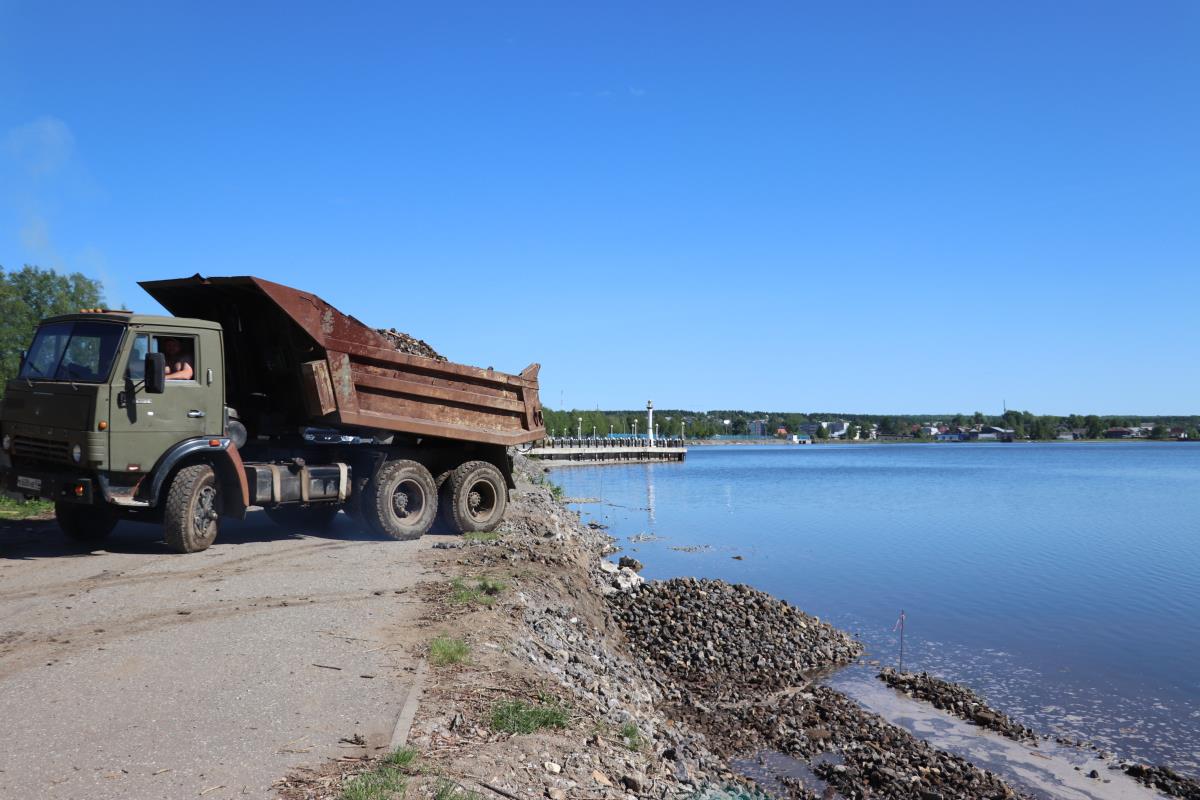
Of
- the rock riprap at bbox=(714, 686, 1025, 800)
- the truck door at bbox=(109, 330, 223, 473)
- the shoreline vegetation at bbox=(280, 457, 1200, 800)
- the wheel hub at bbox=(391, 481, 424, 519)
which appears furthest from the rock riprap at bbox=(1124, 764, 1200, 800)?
the truck door at bbox=(109, 330, 223, 473)

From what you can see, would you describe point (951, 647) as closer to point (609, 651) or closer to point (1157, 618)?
point (1157, 618)

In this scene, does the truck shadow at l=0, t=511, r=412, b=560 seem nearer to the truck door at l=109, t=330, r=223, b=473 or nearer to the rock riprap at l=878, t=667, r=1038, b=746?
the truck door at l=109, t=330, r=223, b=473

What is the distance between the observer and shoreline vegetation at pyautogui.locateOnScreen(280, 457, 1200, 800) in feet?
19.5

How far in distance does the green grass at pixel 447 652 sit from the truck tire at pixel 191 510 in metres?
5.65

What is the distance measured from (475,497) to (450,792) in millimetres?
11247

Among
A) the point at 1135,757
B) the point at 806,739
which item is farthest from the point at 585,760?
the point at 1135,757

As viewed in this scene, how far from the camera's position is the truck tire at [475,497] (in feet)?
51.1

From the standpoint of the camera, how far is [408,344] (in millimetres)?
15656

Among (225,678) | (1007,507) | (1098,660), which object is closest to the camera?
(225,678)

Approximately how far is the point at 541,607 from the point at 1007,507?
1762 inches

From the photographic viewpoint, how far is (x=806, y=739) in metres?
10.6

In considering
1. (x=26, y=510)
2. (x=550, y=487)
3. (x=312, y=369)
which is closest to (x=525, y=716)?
(x=312, y=369)

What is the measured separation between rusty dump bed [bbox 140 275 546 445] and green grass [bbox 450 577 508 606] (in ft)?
12.5

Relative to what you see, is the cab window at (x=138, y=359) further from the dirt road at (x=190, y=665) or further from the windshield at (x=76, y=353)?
the dirt road at (x=190, y=665)
